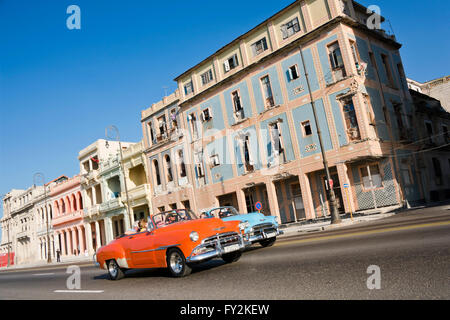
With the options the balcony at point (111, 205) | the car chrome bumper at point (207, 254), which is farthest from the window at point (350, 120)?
the balcony at point (111, 205)

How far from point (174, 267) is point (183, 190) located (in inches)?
1032

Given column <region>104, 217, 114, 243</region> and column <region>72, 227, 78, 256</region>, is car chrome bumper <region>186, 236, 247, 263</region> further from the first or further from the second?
column <region>72, 227, 78, 256</region>

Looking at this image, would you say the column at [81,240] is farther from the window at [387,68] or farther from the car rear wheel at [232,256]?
the car rear wheel at [232,256]

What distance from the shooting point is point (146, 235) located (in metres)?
9.42

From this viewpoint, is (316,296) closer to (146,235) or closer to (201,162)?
(146,235)

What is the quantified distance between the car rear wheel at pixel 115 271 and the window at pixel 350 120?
1736 centimetres

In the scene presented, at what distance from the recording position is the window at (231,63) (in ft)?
99.0

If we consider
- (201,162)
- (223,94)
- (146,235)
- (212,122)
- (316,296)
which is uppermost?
(223,94)

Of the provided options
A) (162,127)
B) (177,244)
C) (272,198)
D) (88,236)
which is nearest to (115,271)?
(177,244)

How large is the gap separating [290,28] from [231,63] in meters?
6.51

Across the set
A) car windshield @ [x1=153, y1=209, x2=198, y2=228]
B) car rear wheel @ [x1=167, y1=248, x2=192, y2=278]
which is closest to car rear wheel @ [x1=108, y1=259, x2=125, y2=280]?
car windshield @ [x1=153, y1=209, x2=198, y2=228]

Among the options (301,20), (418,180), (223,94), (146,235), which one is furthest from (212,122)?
(146,235)

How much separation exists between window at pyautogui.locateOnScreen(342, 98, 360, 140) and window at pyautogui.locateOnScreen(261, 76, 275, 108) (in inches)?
236

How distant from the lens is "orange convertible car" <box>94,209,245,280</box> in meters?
8.05
